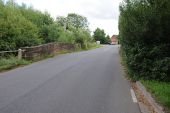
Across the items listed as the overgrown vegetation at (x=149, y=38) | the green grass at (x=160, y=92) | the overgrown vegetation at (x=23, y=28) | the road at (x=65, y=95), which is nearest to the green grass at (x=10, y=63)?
the overgrown vegetation at (x=23, y=28)

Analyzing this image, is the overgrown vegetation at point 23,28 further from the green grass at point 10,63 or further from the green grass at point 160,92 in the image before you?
the green grass at point 160,92

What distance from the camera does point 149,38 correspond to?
16.1 metres

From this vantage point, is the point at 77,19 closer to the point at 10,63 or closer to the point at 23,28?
the point at 23,28

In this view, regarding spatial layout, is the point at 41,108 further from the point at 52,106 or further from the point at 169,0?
the point at 169,0

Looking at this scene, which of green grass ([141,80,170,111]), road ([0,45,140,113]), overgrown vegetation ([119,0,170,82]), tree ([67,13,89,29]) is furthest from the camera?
tree ([67,13,89,29])

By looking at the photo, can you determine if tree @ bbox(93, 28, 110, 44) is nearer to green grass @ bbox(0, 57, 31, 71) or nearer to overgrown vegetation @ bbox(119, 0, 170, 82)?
green grass @ bbox(0, 57, 31, 71)

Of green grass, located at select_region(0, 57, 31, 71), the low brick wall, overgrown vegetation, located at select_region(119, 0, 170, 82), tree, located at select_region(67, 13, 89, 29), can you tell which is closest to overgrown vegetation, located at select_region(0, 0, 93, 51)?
the low brick wall

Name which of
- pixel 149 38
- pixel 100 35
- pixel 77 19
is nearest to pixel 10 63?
pixel 149 38

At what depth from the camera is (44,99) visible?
10.6 metres

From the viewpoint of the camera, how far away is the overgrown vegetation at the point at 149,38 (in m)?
14.7

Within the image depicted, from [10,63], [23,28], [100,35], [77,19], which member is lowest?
[100,35]

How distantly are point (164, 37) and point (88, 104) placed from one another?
7306mm

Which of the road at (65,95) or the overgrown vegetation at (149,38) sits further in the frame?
the overgrown vegetation at (149,38)

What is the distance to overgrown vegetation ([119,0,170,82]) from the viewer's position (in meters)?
14.7
